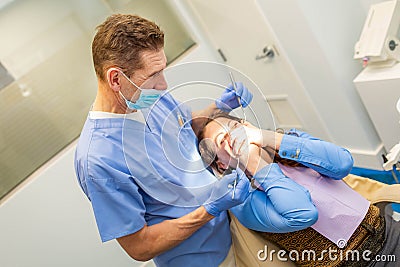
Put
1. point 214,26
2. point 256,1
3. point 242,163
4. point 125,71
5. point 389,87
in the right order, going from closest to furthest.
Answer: point 125,71, point 242,163, point 389,87, point 256,1, point 214,26

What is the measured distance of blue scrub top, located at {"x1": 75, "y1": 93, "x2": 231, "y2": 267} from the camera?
1.03m

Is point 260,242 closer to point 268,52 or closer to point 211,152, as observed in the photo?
point 211,152

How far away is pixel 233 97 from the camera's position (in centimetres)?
115

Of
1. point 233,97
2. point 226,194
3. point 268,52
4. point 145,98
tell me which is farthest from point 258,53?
point 226,194

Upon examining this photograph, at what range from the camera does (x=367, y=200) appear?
1150mm

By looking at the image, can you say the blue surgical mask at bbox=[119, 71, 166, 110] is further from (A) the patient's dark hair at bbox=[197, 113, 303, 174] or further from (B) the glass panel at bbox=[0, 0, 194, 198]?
(B) the glass panel at bbox=[0, 0, 194, 198]

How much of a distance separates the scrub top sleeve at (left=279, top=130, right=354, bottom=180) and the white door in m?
1.09

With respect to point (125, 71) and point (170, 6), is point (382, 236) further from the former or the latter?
point (170, 6)

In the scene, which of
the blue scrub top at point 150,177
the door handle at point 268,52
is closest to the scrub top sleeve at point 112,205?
the blue scrub top at point 150,177

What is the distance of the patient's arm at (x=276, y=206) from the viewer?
0.99 m

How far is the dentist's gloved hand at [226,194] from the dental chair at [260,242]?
0.22 m

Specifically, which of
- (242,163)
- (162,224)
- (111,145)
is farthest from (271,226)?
(111,145)

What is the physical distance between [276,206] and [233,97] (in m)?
0.37

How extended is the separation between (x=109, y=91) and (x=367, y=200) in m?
0.91
